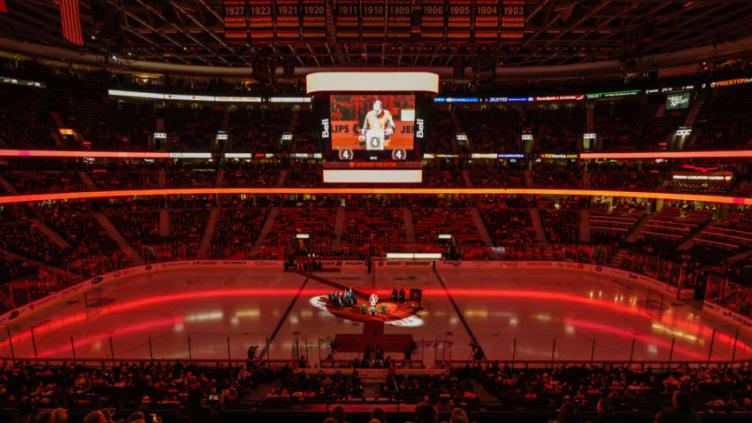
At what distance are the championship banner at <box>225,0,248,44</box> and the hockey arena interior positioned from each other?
103mm

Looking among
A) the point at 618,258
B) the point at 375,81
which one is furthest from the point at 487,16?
the point at 618,258

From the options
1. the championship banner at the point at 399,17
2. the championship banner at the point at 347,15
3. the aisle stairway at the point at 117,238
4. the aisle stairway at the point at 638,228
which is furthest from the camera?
the aisle stairway at the point at 638,228

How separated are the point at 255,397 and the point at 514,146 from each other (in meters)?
39.1

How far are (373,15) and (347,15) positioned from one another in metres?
0.88

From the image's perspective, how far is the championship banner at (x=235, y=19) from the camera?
13.5 meters

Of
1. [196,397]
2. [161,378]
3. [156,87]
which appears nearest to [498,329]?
[161,378]

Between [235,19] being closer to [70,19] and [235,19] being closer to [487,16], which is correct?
[70,19]

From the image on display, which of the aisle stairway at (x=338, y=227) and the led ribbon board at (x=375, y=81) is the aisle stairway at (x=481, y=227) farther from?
the led ribbon board at (x=375, y=81)

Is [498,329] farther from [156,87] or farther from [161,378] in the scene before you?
[156,87]

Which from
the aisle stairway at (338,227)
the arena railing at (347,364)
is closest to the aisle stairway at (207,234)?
the aisle stairway at (338,227)

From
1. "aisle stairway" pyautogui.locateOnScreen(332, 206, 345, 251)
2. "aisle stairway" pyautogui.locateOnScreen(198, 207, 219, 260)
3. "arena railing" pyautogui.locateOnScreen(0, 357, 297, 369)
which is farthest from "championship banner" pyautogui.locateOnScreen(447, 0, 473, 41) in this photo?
"aisle stairway" pyautogui.locateOnScreen(198, 207, 219, 260)

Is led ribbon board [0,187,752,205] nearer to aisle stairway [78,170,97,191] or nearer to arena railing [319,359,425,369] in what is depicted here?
aisle stairway [78,170,97,191]

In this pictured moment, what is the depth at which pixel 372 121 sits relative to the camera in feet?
75.3

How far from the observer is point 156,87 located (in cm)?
4222
